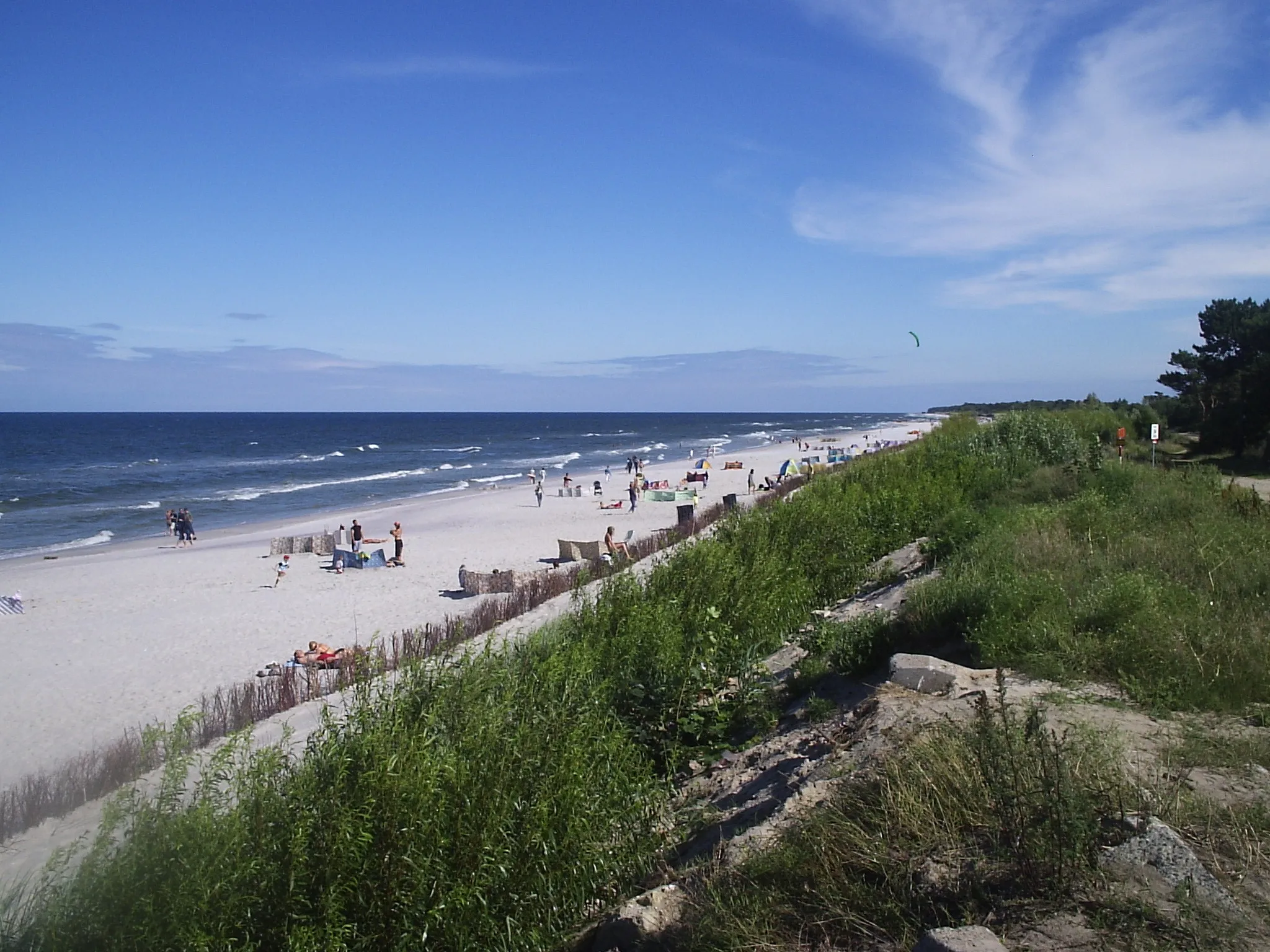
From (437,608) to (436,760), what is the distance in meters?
13.8

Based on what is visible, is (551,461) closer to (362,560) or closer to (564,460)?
(564,460)

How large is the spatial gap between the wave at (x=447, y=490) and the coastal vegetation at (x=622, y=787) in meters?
38.3

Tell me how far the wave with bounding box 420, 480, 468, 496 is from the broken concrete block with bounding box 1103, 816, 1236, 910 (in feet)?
143

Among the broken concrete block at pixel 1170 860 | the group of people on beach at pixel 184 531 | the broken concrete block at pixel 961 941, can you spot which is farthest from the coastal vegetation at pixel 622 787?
the group of people on beach at pixel 184 531

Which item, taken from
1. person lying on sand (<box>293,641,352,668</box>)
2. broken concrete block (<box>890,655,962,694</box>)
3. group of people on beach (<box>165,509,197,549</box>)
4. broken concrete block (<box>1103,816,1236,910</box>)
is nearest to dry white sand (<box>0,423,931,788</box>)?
group of people on beach (<box>165,509,197,549</box>)

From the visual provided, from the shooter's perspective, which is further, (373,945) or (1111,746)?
(1111,746)

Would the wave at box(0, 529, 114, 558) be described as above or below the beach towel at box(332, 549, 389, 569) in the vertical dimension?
below

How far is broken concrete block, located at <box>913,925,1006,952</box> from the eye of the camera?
124 inches

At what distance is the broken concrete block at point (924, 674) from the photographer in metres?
6.47

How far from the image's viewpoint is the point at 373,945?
4082 mm

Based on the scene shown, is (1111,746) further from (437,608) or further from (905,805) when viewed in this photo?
(437,608)

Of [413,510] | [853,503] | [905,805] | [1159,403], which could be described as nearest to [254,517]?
[413,510]

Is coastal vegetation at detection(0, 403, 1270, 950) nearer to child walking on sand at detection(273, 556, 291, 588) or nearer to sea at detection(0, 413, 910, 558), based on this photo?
child walking on sand at detection(273, 556, 291, 588)

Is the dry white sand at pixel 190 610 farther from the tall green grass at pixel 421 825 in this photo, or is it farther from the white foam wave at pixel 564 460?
the white foam wave at pixel 564 460
